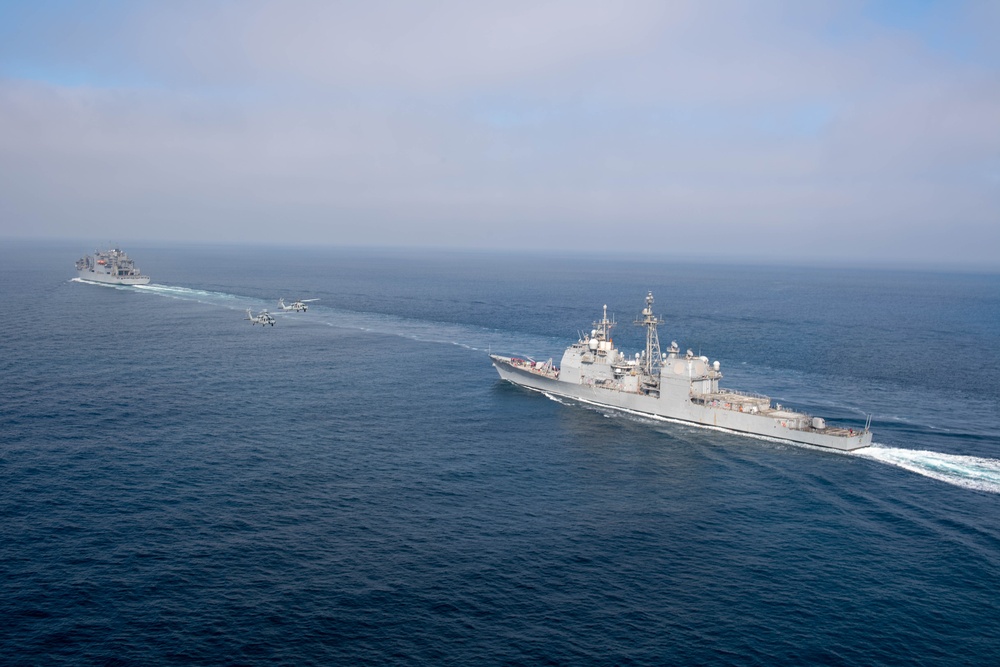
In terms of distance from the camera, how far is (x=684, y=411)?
85562mm

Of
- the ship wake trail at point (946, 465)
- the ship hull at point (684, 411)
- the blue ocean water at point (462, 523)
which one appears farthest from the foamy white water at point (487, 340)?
the ship hull at point (684, 411)

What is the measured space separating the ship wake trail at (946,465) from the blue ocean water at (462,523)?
1.04ft

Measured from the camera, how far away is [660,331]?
147375mm

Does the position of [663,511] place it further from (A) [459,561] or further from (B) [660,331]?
(B) [660,331]

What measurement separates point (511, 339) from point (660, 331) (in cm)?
3456

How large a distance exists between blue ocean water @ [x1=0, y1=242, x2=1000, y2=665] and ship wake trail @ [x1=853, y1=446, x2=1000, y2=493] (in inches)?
12.4

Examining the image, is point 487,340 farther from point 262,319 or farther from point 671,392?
point 671,392

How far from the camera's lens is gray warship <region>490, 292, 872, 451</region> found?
76.4 m

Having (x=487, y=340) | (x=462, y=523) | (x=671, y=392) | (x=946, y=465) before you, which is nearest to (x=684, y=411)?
(x=671, y=392)

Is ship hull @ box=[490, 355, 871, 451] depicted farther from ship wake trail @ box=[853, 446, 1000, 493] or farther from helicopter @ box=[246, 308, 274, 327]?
helicopter @ box=[246, 308, 274, 327]

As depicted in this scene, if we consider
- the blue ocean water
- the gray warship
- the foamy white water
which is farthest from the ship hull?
the blue ocean water

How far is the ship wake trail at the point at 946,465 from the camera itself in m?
62.7

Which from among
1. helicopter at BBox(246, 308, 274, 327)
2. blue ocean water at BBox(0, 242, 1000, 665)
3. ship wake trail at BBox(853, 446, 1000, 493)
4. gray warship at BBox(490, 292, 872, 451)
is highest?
helicopter at BBox(246, 308, 274, 327)

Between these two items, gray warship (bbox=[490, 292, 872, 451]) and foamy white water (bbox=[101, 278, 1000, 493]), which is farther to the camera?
gray warship (bbox=[490, 292, 872, 451])
